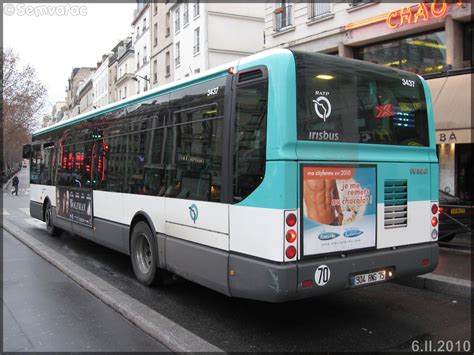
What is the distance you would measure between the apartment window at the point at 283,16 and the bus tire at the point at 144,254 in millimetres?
14715

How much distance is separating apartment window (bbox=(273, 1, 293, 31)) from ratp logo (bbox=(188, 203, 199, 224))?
15518mm

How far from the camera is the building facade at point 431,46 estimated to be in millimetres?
12906

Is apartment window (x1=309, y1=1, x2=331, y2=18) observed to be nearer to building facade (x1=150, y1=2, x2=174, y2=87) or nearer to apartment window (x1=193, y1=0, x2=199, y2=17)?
apartment window (x1=193, y1=0, x2=199, y2=17)

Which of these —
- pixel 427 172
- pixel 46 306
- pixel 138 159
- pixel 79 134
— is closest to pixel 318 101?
pixel 427 172

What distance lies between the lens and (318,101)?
4570mm

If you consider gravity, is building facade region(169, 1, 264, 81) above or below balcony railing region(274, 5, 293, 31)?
above

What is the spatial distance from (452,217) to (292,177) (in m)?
7.13

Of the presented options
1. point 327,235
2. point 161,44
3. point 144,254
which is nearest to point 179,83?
point 144,254

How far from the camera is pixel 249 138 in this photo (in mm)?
4613

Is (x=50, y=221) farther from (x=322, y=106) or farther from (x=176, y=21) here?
(x=176, y=21)

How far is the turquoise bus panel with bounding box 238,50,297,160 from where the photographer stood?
430 cm

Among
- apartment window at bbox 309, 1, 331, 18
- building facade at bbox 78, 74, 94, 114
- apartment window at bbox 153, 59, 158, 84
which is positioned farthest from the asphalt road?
building facade at bbox 78, 74, 94, 114

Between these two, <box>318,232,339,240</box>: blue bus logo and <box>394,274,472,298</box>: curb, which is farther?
<box>394,274,472,298</box>: curb

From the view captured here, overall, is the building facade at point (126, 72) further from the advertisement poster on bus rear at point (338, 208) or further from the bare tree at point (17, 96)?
the advertisement poster on bus rear at point (338, 208)
